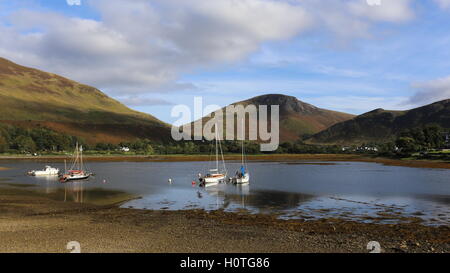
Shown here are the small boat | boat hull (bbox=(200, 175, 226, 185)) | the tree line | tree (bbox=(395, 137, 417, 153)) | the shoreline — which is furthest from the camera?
the tree line

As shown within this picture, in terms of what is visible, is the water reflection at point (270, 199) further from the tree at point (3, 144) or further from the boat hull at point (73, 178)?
the tree at point (3, 144)

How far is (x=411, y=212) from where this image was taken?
32000 mm

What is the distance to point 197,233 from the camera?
72.8 feet

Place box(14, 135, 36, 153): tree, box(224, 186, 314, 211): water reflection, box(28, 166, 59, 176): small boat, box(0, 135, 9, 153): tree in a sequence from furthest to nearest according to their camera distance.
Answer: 1. box(14, 135, 36, 153): tree
2. box(0, 135, 9, 153): tree
3. box(28, 166, 59, 176): small boat
4. box(224, 186, 314, 211): water reflection

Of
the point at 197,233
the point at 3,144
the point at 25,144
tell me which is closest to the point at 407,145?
the point at 197,233

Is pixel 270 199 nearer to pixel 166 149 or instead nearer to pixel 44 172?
pixel 44 172

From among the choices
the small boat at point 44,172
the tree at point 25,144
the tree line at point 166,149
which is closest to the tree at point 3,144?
the tree line at point 166,149

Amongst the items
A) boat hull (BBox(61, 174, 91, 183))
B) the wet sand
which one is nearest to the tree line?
boat hull (BBox(61, 174, 91, 183))

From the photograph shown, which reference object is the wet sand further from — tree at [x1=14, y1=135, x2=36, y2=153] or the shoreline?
tree at [x1=14, y1=135, x2=36, y2=153]

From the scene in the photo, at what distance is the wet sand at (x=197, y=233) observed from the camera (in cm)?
1847

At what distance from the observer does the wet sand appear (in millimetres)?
18469
